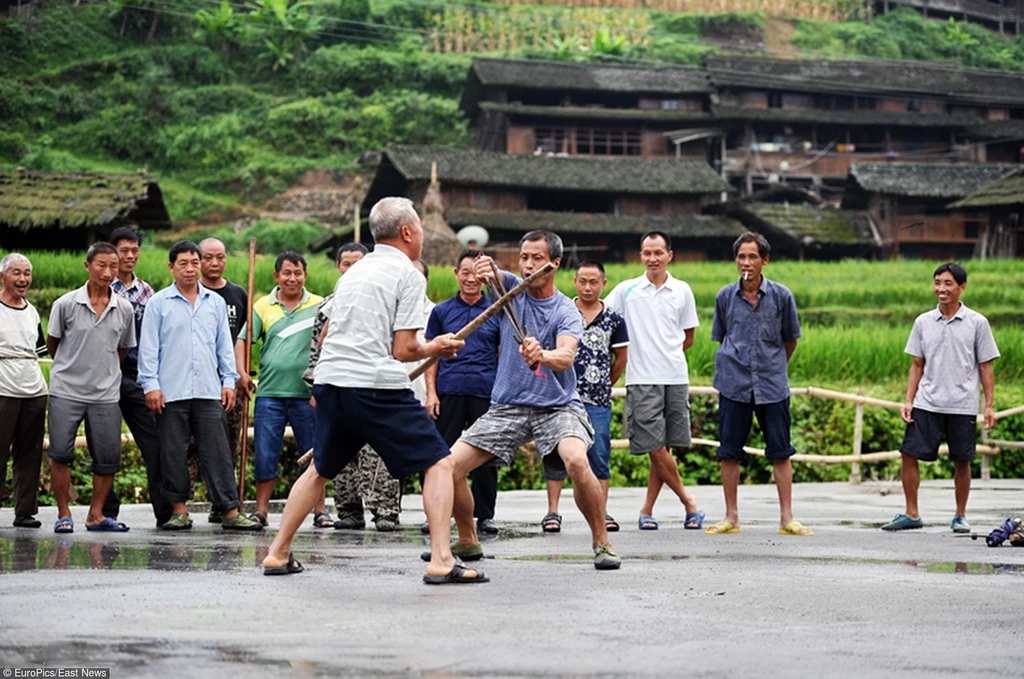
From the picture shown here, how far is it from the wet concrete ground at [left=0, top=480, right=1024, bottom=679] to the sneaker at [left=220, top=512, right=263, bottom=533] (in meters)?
0.14

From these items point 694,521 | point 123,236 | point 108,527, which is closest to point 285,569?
point 108,527

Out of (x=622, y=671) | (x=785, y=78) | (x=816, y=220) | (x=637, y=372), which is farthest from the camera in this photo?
(x=785, y=78)

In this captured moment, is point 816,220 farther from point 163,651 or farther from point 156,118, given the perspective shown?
point 163,651

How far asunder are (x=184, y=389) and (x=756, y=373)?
3.85 m

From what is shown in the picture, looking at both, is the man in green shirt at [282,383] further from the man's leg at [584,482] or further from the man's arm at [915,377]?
the man's arm at [915,377]

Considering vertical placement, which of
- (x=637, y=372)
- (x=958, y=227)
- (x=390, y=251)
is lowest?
(x=637, y=372)

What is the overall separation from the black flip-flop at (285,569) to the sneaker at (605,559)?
1.51 metres

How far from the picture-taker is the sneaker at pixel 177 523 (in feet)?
31.2

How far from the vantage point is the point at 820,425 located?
1720 cm

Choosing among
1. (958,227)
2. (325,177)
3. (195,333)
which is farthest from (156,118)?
(195,333)

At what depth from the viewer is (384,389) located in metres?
6.61

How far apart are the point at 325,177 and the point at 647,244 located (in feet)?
177

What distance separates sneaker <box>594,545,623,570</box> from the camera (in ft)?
23.8

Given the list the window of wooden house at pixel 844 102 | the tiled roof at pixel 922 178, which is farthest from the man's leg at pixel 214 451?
the window of wooden house at pixel 844 102
